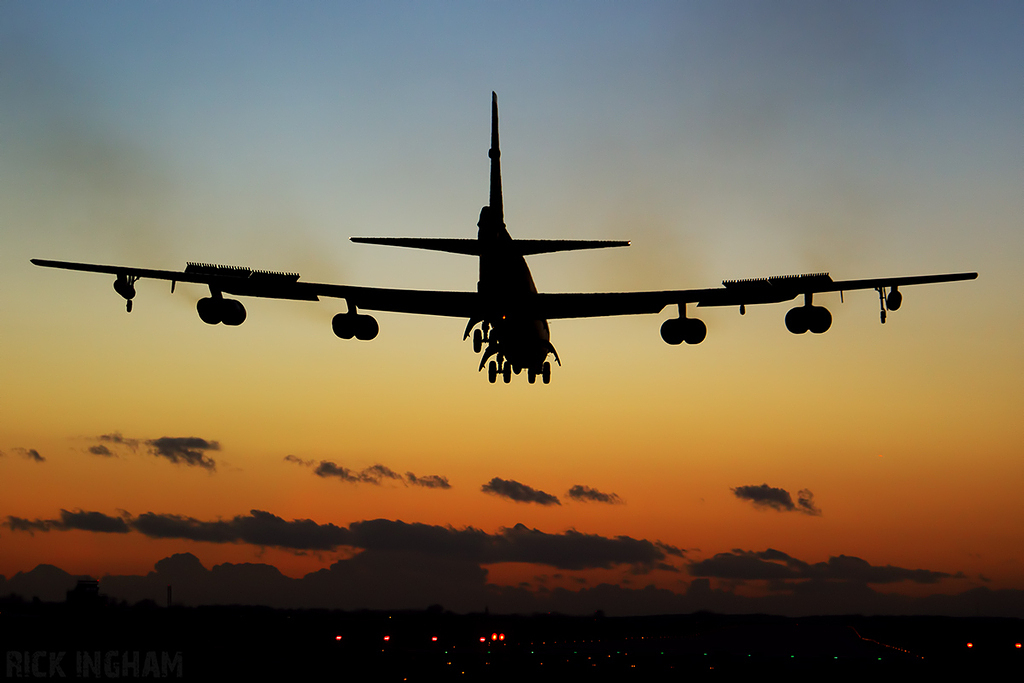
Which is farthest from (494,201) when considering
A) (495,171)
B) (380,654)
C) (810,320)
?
(380,654)

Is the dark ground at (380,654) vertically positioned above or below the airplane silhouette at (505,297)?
below

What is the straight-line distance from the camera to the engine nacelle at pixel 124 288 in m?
35.9

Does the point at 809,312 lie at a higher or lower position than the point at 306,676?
higher

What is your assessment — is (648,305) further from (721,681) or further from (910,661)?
(910,661)

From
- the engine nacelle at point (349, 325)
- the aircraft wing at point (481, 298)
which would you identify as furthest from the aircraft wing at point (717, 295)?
the engine nacelle at point (349, 325)

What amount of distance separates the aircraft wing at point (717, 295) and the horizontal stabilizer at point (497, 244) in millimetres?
2522

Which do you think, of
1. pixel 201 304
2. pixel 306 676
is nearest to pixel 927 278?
pixel 201 304

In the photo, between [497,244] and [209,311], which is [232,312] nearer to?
[209,311]

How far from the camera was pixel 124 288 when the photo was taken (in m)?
36.2

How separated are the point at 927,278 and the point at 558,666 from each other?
3438 cm

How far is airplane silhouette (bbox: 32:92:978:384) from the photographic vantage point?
1438 inches

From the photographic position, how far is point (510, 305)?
40906mm

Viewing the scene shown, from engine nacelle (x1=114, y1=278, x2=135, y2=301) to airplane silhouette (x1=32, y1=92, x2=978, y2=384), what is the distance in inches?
1.7

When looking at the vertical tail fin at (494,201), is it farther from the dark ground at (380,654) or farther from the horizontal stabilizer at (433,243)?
the dark ground at (380,654)
